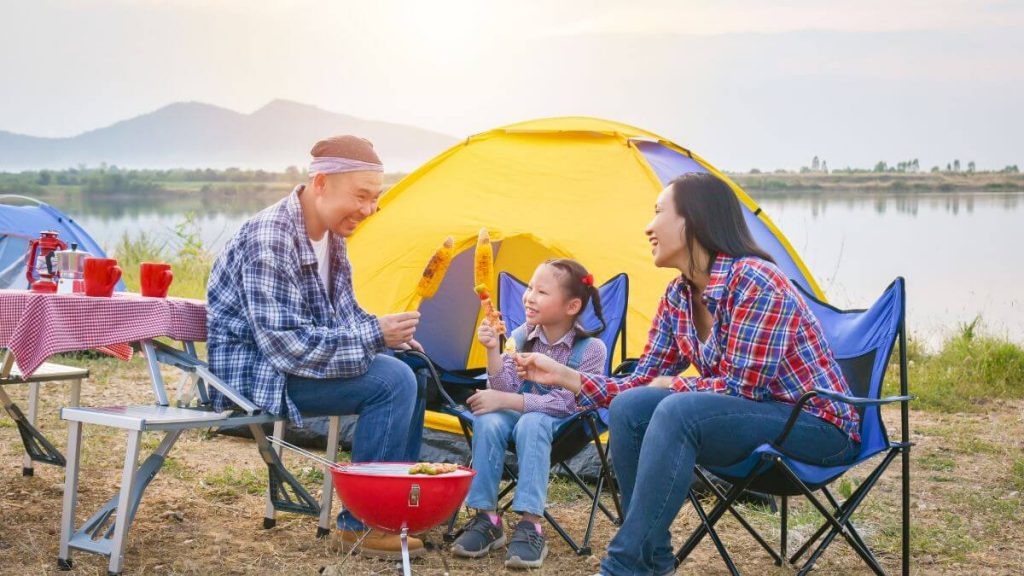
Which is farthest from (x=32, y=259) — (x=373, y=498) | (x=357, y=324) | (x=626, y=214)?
(x=626, y=214)

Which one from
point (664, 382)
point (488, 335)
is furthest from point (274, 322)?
point (664, 382)

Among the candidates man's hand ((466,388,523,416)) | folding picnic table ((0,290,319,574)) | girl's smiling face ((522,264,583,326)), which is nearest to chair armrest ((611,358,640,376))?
girl's smiling face ((522,264,583,326))

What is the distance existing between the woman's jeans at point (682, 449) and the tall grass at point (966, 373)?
347 centimetres

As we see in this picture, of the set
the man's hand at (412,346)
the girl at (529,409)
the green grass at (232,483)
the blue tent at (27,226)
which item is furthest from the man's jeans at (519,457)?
the blue tent at (27,226)

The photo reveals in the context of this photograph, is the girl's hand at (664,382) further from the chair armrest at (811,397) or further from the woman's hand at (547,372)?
the chair armrest at (811,397)

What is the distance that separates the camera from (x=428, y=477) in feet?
8.98

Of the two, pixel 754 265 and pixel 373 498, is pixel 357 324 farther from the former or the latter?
pixel 754 265

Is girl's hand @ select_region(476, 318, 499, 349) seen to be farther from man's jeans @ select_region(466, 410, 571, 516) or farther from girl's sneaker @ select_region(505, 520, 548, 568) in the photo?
girl's sneaker @ select_region(505, 520, 548, 568)

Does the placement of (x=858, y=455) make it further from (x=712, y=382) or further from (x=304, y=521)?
(x=304, y=521)

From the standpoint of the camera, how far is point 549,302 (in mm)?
3570

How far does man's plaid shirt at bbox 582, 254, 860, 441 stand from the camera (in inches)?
103

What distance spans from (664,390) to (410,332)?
2.55ft

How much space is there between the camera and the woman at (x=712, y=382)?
2.56 metres

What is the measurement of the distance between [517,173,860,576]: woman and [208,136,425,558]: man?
1.57 ft
